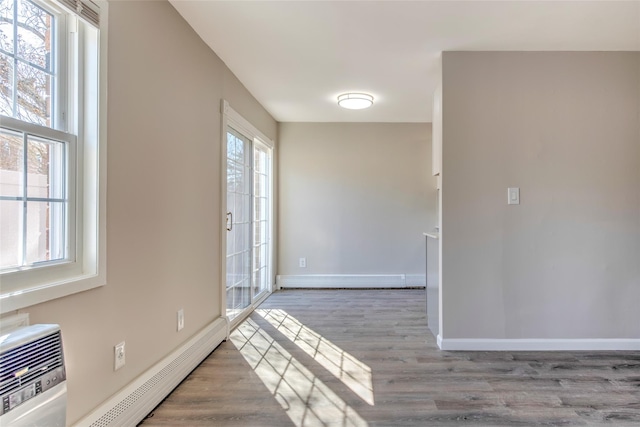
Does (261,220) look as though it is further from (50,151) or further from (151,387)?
(50,151)

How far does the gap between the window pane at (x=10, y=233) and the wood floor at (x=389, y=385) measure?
1.03 metres

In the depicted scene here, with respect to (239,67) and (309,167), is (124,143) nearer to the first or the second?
(239,67)

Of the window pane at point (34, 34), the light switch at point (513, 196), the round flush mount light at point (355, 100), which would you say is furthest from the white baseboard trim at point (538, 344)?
the window pane at point (34, 34)

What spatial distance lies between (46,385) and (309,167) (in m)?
3.82

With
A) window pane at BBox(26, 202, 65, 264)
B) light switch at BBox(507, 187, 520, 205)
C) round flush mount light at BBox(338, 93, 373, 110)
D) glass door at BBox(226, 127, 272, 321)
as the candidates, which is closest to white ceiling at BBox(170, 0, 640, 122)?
round flush mount light at BBox(338, 93, 373, 110)

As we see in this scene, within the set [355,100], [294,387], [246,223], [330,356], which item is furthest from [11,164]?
[355,100]

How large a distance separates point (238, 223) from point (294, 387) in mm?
1743

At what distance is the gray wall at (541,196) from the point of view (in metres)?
2.50

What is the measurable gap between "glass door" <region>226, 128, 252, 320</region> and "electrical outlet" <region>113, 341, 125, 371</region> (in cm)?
139

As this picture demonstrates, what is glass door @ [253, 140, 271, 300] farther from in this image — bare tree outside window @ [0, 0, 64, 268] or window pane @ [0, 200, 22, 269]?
window pane @ [0, 200, 22, 269]

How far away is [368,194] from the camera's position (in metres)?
4.57

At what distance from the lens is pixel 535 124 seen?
8.24ft

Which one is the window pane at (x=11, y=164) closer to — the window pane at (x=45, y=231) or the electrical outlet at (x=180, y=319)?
the window pane at (x=45, y=231)

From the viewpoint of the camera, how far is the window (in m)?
1.14
